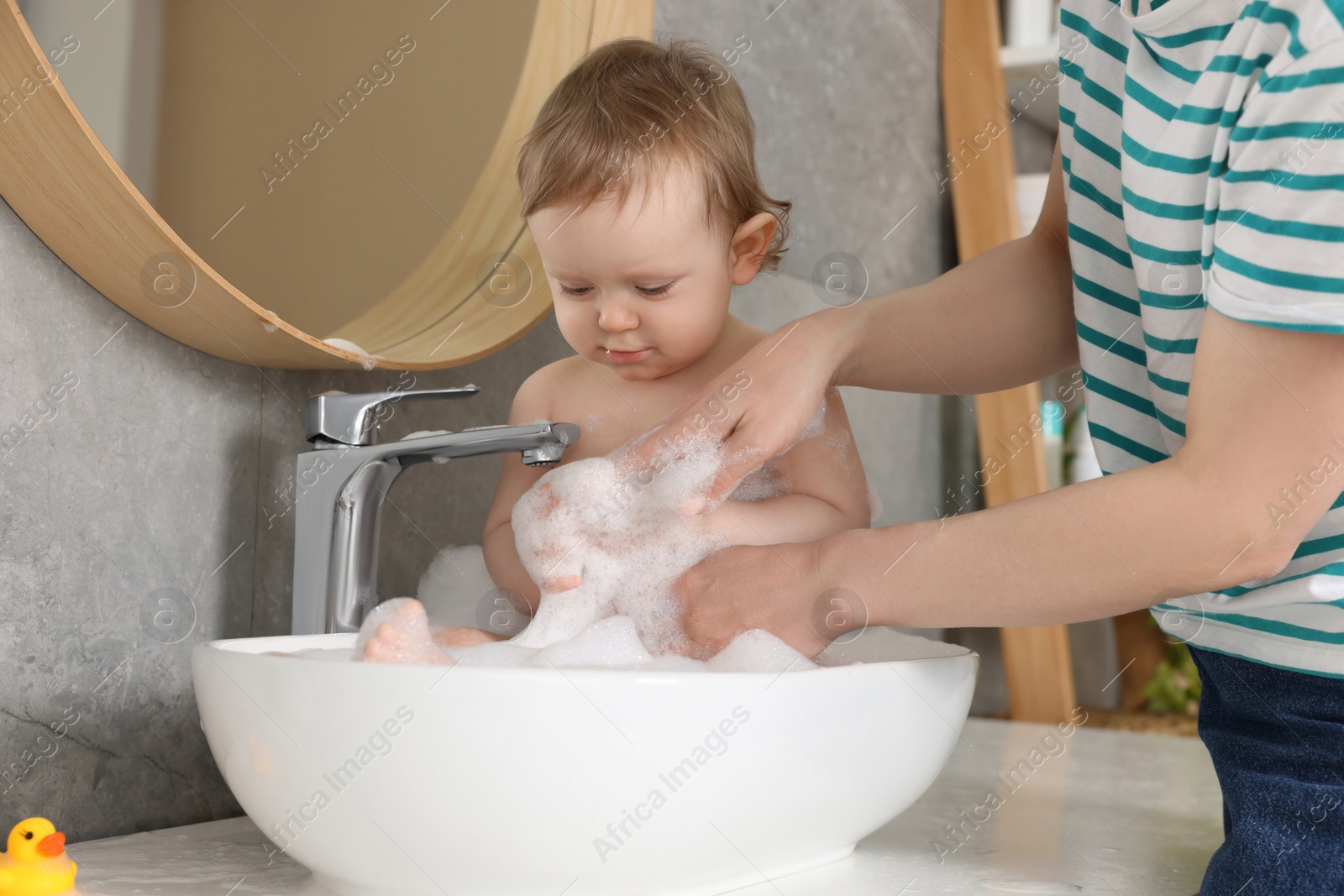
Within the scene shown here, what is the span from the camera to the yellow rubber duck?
51 cm

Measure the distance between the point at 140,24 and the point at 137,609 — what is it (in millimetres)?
388

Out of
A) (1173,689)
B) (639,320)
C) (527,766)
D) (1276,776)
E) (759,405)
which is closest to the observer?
(527,766)

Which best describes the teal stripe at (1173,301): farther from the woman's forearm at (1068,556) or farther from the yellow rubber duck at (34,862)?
the yellow rubber duck at (34,862)

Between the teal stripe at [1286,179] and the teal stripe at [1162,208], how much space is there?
0.05m

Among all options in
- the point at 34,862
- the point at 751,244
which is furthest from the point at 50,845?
the point at 751,244

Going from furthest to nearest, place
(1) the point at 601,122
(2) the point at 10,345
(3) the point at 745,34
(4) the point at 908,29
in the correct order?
(4) the point at 908,29 < (3) the point at 745,34 < (1) the point at 601,122 < (2) the point at 10,345

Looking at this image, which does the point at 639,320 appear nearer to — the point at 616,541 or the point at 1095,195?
the point at 616,541

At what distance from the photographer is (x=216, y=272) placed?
0.68 m

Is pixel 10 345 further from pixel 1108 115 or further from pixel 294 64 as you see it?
pixel 1108 115

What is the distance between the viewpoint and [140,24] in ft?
2.32

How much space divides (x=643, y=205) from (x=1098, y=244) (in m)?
0.30

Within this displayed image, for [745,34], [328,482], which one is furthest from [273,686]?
[745,34]

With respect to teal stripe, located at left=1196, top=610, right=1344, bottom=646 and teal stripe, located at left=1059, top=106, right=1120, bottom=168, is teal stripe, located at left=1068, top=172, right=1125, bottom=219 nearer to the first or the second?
teal stripe, located at left=1059, top=106, right=1120, bottom=168

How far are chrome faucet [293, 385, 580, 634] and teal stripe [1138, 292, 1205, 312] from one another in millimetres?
363
